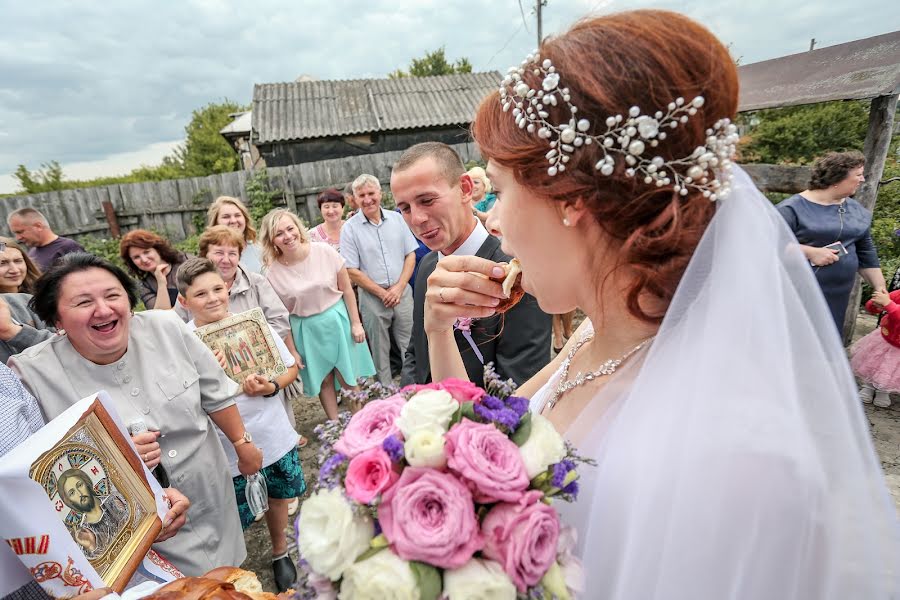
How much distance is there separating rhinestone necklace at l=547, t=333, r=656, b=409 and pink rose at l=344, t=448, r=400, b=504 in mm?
792

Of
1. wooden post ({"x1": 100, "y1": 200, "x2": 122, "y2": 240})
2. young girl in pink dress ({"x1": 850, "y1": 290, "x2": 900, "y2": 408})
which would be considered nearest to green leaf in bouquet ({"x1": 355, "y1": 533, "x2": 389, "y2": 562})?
young girl in pink dress ({"x1": 850, "y1": 290, "x2": 900, "y2": 408})

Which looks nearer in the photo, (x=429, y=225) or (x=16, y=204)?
(x=429, y=225)

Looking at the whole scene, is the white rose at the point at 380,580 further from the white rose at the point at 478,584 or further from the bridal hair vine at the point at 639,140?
the bridal hair vine at the point at 639,140

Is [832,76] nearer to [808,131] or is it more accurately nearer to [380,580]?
[380,580]

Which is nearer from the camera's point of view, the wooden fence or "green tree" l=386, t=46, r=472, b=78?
the wooden fence

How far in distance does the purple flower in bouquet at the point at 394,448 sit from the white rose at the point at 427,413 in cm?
3

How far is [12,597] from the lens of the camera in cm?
141

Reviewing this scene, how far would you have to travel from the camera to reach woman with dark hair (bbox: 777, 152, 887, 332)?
14.0 ft

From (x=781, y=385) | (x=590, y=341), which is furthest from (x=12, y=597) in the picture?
(x=781, y=385)

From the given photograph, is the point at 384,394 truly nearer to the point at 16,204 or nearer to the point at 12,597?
the point at 12,597

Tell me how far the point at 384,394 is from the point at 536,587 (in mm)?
543

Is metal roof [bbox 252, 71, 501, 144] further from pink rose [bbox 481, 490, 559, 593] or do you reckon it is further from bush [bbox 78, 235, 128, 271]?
Answer: pink rose [bbox 481, 490, 559, 593]

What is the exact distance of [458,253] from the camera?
263cm

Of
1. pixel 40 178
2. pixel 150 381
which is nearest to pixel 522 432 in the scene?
pixel 150 381
